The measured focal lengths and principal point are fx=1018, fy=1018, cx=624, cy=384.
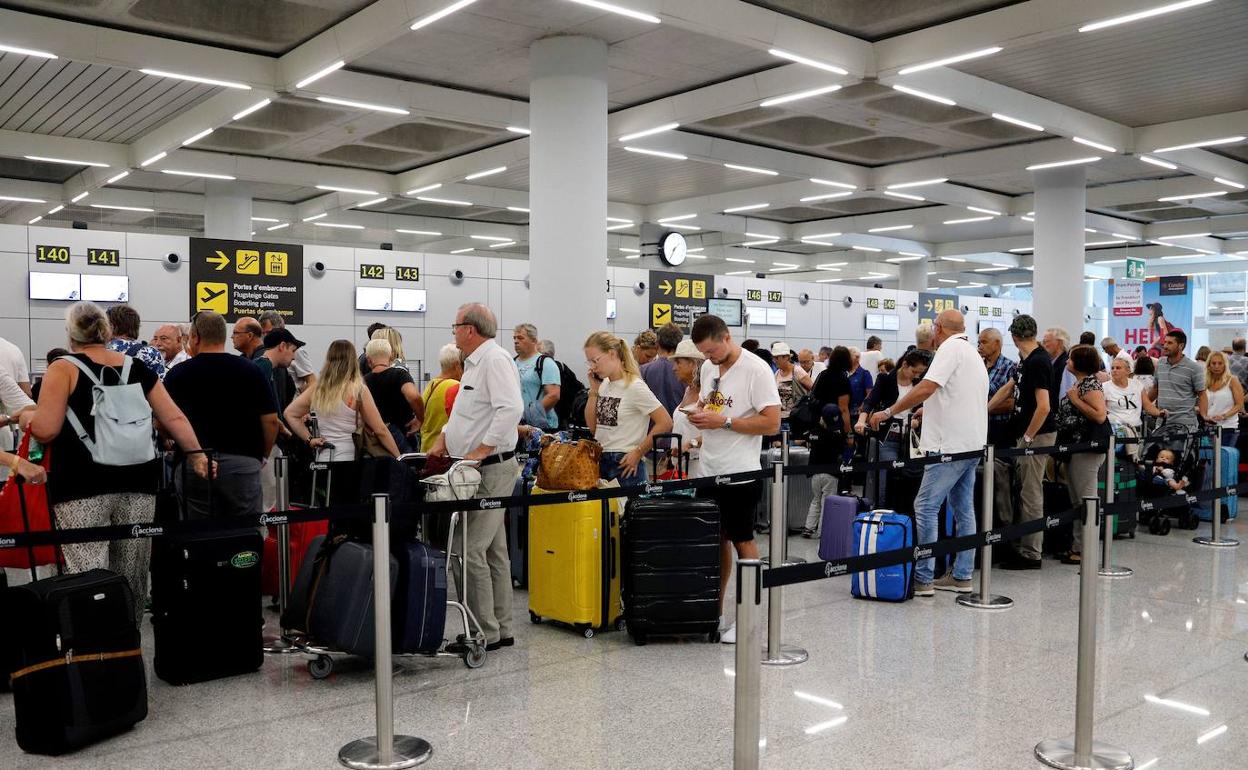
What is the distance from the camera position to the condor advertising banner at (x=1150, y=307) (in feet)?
84.4

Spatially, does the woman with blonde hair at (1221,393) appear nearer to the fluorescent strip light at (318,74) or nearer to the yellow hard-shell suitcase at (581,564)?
the yellow hard-shell suitcase at (581,564)

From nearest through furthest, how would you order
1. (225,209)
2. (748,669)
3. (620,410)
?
(748,669) < (620,410) < (225,209)

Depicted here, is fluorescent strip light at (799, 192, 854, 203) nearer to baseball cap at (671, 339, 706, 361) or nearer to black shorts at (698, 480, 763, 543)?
baseball cap at (671, 339, 706, 361)

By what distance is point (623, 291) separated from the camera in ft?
54.6

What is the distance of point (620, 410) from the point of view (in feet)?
19.7

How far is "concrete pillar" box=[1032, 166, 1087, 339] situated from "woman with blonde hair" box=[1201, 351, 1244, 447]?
7.05 metres

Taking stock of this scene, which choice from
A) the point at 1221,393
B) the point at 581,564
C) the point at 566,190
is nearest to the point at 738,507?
the point at 581,564

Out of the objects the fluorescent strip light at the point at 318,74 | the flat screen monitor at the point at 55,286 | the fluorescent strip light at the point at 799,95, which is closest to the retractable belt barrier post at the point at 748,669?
the fluorescent strip light at the point at 318,74

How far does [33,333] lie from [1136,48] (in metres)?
12.9

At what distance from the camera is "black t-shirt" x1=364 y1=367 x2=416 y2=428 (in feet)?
20.7

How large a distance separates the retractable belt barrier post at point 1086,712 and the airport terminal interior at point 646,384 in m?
0.02

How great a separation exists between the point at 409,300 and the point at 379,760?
37.0ft

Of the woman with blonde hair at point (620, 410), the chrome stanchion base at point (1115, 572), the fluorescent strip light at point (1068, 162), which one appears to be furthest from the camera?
the fluorescent strip light at point (1068, 162)

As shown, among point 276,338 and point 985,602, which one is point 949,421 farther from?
point 276,338
